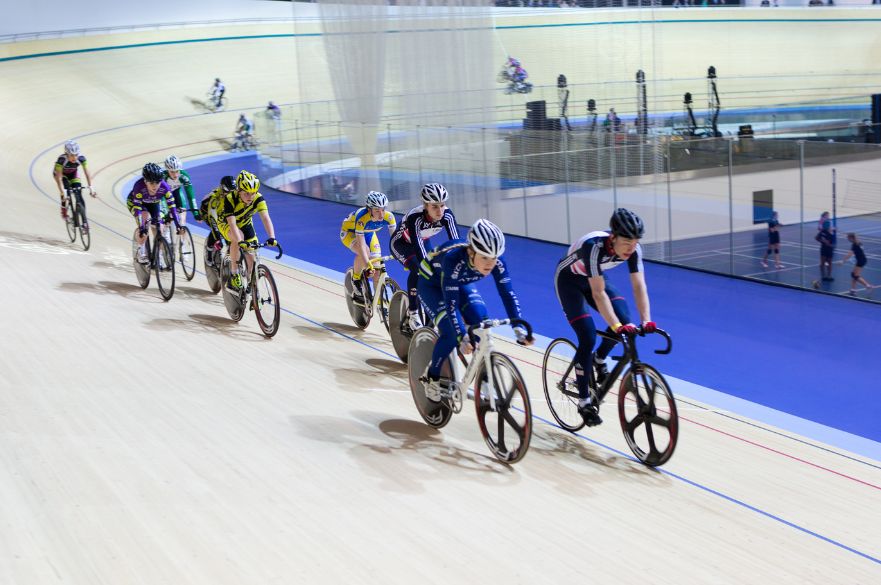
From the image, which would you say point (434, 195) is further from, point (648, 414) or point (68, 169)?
point (68, 169)

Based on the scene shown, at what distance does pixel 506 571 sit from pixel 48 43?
23329 mm

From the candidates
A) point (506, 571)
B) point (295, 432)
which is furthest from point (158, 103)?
point (506, 571)

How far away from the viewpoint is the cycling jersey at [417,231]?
17.4 ft

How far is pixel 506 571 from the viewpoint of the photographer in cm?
309

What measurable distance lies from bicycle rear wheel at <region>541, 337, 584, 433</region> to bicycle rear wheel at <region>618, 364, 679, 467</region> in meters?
0.30

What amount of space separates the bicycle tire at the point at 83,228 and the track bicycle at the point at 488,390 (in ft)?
18.9

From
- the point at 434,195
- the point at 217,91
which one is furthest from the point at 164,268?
the point at 217,91

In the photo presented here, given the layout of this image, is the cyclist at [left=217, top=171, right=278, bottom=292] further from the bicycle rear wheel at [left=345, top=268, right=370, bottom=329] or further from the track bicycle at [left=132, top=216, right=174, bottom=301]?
the track bicycle at [left=132, top=216, right=174, bottom=301]

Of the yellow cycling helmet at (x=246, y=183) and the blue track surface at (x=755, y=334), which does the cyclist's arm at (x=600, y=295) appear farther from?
the yellow cycling helmet at (x=246, y=183)

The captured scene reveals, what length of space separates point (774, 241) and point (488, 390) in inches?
211

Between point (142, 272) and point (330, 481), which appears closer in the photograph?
point (330, 481)

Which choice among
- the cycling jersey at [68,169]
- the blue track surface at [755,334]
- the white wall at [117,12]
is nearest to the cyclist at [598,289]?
the blue track surface at [755,334]

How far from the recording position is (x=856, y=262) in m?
7.77

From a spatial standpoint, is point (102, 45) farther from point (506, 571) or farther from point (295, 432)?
point (506, 571)
